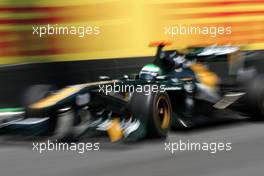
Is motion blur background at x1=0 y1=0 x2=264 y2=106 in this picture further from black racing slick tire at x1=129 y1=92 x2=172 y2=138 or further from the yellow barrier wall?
black racing slick tire at x1=129 y1=92 x2=172 y2=138

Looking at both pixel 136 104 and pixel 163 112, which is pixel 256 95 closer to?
pixel 163 112

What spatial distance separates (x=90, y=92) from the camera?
314 inches

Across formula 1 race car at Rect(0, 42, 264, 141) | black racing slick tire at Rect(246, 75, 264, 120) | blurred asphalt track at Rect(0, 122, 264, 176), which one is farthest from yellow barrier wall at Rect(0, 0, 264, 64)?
blurred asphalt track at Rect(0, 122, 264, 176)

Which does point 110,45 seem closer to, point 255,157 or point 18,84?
point 18,84

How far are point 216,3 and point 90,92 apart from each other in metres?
4.20

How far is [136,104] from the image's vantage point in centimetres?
787

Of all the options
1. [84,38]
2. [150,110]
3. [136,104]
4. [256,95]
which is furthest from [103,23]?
[150,110]

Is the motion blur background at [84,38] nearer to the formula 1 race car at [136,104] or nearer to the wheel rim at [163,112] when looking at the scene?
the formula 1 race car at [136,104]

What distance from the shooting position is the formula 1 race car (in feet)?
25.9

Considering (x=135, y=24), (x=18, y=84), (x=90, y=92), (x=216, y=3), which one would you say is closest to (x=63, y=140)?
(x=90, y=92)

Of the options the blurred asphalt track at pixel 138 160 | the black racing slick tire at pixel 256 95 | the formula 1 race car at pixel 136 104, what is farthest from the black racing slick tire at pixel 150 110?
the black racing slick tire at pixel 256 95

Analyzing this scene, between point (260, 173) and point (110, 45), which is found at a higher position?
A: point (110, 45)

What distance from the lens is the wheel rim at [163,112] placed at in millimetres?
8148

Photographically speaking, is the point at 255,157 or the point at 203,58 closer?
the point at 255,157
